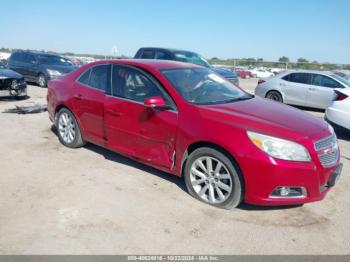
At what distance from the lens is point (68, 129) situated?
5.86 meters

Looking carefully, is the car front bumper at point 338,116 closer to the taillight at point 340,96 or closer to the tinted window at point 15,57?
the taillight at point 340,96

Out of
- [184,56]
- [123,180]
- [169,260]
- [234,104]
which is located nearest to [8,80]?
[184,56]

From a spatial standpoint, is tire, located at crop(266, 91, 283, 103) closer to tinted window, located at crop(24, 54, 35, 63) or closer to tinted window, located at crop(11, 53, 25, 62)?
tinted window, located at crop(24, 54, 35, 63)

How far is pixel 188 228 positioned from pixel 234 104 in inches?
67.2

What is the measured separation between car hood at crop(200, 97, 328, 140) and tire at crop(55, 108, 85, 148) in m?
2.61

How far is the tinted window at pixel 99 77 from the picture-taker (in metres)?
5.13

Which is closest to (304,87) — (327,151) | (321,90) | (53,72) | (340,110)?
(321,90)

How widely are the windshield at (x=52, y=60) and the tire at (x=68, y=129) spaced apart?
34.0 feet

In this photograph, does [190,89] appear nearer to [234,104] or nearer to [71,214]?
[234,104]

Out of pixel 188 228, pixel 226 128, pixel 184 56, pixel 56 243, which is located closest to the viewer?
pixel 56 243

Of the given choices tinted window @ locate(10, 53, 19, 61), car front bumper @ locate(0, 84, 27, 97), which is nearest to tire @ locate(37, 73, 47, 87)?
tinted window @ locate(10, 53, 19, 61)

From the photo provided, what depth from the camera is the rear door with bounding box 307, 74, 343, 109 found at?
10.7 m

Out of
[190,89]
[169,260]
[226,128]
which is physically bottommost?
[169,260]

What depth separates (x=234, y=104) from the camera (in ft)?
14.2
